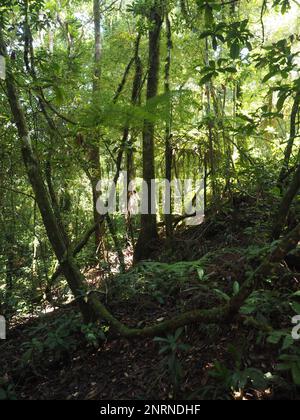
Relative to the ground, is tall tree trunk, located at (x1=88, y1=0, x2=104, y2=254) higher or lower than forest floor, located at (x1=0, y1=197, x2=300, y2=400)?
higher

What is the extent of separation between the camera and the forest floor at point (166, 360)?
3.12 m

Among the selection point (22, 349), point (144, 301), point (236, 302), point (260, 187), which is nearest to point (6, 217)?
point (22, 349)

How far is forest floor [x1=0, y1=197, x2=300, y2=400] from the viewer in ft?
10.2

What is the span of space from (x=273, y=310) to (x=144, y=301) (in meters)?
1.79

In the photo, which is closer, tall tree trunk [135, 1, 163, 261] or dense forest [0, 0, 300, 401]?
dense forest [0, 0, 300, 401]

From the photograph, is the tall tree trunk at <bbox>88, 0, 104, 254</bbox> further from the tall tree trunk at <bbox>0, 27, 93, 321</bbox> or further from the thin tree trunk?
the thin tree trunk

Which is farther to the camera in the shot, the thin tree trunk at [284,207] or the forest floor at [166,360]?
the thin tree trunk at [284,207]

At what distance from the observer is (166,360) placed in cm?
348

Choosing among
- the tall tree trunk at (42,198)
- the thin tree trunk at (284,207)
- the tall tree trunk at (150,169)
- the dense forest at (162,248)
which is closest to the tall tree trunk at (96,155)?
the dense forest at (162,248)

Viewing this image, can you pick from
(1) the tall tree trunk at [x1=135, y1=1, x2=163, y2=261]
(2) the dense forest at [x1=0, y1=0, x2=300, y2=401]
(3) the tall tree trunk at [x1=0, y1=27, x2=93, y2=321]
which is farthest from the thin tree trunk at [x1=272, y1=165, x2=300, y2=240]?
(1) the tall tree trunk at [x1=135, y1=1, x2=163, y2=261]

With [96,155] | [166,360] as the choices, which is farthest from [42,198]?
[96,155]

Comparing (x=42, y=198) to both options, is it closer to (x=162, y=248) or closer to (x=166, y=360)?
(x=166, y=360)

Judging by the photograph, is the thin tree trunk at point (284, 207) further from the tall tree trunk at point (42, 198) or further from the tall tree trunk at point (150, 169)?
the tall tree trunk at point (150, 169)

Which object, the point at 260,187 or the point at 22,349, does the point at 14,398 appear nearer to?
the point at 22,349
